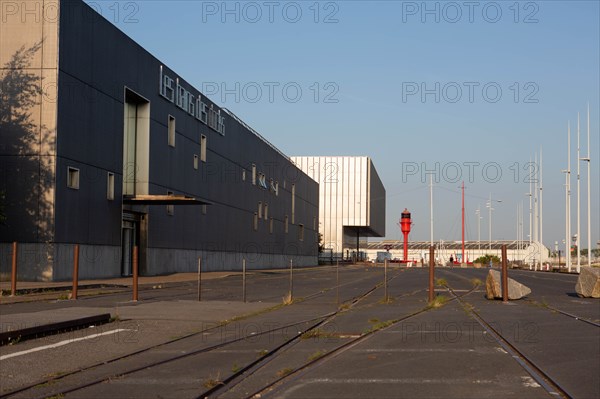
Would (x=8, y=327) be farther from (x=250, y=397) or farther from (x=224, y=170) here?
(x=224, y=170)

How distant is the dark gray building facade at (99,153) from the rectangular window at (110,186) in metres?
0.05

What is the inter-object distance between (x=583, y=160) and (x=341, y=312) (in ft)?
191

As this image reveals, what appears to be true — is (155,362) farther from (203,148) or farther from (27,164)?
(203,148)

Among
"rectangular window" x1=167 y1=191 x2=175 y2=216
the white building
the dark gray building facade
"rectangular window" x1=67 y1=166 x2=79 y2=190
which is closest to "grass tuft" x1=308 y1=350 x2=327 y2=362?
the dark gray building facade

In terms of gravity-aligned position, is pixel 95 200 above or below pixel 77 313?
above

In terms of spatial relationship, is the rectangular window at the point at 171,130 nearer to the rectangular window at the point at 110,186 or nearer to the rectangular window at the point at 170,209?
the rectangular window at the point at 170,209

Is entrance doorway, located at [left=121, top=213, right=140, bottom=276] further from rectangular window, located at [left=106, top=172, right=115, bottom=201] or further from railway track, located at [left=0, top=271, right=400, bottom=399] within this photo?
railway track, located at [left=0, top=271, right=400, bottom=399]

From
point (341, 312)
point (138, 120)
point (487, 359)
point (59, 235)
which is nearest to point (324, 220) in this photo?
point (138, 120)

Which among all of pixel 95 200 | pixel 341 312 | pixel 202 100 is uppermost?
pixel 202 100

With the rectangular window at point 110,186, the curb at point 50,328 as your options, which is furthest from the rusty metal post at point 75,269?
the rectangular window at point 110,186

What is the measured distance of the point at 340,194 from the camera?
11844cm

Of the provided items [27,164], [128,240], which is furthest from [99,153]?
[128,240]

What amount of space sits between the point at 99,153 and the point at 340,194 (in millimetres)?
82216

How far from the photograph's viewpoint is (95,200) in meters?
37.5
